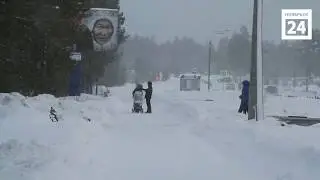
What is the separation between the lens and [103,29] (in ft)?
109

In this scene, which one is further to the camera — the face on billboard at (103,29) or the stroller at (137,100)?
the face on billboard at (103,29)

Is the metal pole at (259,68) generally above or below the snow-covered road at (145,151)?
above

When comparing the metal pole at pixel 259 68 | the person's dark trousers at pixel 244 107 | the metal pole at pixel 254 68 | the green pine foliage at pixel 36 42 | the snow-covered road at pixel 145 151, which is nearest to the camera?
the snow-covered road at pixel 145 151

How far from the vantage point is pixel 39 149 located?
10.4 m

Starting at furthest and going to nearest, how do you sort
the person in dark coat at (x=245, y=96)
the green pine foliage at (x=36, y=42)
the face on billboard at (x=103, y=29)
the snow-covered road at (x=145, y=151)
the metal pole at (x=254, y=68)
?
the face on billboard at (x=103, y=29) → the person in dark coat at (x=245, y=96) → the green pine foliage at (x=36, y=42) → the metal pole at (x=254, y=68) → the snow-covered road at (x=145, y=151)

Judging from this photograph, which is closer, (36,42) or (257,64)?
(257,64)

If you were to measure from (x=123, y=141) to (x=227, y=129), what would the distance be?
13.2ft

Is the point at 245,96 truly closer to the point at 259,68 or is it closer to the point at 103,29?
the point at 259,68

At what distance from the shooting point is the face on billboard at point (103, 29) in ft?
109

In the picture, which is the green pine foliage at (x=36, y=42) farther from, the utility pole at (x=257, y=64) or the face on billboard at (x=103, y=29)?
the utility pole at (x=257, y=64)

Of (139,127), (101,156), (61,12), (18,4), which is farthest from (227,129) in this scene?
(61,12)

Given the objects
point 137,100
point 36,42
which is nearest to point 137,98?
point 137,100

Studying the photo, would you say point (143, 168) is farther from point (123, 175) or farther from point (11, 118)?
point (11, 118)

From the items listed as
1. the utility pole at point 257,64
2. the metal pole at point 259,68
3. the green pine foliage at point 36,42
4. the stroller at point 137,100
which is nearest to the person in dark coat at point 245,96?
the stroller at point 137,100
